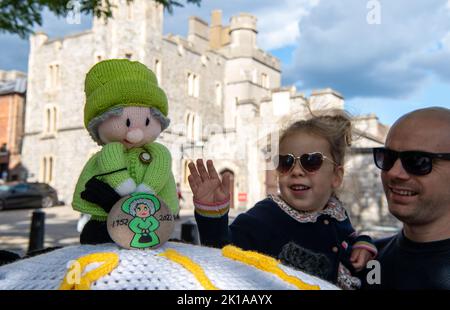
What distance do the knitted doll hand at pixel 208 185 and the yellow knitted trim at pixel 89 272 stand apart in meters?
0.82

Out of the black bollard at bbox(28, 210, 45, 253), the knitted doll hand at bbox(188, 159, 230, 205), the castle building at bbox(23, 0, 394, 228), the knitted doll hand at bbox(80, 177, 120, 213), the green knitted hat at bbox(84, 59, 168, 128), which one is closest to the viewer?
the knitted doll hand at bbox(80, 177, 120, 213)

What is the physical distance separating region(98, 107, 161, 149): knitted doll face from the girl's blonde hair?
78cm

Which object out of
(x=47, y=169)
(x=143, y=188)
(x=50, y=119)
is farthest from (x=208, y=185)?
(x=50, y=119)

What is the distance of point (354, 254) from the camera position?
184 cm

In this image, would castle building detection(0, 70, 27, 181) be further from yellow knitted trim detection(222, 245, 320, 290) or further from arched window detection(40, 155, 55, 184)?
yellow knitted trim detection(222, 245, 320, 290)

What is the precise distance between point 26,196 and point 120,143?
64.5 ft

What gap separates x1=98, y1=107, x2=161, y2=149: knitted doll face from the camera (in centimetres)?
175

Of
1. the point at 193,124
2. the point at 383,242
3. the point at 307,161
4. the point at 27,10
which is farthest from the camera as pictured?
the point at 193,124

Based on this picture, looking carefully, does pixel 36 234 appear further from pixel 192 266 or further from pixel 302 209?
pixel 192 266

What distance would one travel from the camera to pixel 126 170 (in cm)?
160

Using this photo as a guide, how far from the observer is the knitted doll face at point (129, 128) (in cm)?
175

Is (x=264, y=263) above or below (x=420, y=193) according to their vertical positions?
below

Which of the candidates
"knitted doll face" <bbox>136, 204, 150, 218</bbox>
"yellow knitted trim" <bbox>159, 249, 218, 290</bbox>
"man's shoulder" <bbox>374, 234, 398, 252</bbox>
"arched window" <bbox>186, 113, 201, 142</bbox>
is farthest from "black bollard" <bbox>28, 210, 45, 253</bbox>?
"arched window" <bbox>186, 113, 201, 142</bbox>
